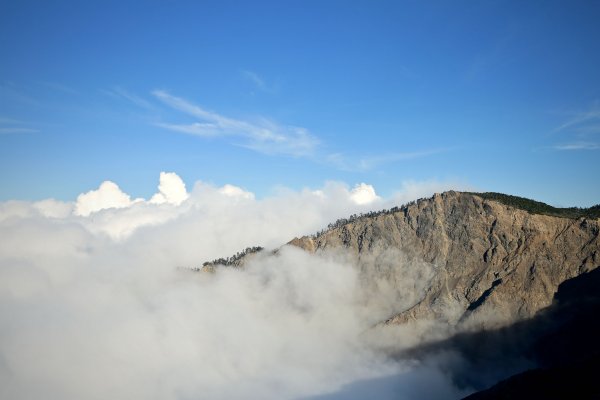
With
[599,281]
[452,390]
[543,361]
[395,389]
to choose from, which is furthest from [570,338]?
[395,389]

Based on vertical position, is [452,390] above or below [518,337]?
below

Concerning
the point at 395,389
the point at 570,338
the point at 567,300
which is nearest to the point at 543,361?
the point at 570,338

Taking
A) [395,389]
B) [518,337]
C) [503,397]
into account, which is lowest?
[395,389]

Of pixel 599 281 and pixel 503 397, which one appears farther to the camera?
pixel 599 281

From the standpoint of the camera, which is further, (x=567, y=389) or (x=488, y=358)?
(x=488, y=358)

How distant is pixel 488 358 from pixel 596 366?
119 metres

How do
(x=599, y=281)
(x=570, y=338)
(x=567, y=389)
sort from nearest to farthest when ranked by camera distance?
(x=567, y=389), (x=570, y=338), (x=599, y=281)

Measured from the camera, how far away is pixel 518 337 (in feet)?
647

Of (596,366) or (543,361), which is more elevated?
(596,366)

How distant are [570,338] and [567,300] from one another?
25.4m

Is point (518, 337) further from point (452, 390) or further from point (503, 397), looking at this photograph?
point (503, 397)

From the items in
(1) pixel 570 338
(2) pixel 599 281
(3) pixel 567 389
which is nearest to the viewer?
(3) pixel 567 389

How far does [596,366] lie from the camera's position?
86.9 metres

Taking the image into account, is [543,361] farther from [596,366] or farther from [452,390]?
[596,366]
